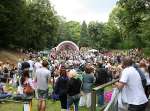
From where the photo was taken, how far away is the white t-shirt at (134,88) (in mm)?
10547

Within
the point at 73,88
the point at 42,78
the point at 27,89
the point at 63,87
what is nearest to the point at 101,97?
the point at 73,88

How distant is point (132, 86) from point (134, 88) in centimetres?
6

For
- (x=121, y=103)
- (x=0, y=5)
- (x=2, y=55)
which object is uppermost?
(x=0, y=5)

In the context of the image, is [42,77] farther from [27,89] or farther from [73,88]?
[73,88]

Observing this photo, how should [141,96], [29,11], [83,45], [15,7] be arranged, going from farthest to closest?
[83,45], [29,11], [15,7], [141,96]

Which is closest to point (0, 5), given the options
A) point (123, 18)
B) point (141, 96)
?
point (123, 18)

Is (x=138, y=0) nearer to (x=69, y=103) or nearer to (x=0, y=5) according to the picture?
(x=0, y=5)

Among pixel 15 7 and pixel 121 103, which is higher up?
pixel 15 7

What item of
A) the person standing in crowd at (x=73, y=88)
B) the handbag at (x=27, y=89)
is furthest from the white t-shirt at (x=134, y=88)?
the handbag at (x=27, y=89)

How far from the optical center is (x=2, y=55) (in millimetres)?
76438

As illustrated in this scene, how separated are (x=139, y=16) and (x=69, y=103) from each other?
46.6 metres

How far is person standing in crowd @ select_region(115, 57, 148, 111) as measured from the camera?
34.5 ft

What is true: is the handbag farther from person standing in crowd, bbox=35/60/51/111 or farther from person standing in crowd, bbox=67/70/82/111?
person standing in crowd, bbox=67/70/82/111

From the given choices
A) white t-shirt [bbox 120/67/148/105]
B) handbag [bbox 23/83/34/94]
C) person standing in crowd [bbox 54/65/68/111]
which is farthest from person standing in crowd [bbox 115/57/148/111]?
handbag [bbox 23/83/34/94]
